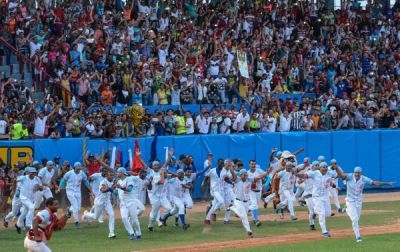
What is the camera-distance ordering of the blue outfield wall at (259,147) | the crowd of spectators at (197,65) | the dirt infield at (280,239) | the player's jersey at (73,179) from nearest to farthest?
the dirt infield at (280,239), the player's jersey at (73,179), the blue outfield wall at (259,147), the crowd of spectators at (197,65)

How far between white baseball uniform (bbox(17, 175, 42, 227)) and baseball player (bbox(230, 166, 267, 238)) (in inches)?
221

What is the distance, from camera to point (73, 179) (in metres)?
31.8

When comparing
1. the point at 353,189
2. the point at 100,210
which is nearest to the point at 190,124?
the point at 100,210

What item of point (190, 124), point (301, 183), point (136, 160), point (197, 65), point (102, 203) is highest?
point (197, 65)

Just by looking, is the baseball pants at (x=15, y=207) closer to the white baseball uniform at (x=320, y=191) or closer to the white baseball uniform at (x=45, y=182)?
the white baseball uniform at (x=45, y=182)

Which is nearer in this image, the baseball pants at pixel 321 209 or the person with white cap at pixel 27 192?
the baseball pants at pixel 321 209

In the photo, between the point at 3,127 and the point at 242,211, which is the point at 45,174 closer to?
the point at 3,127

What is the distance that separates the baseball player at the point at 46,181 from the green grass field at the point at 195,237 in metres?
1.15

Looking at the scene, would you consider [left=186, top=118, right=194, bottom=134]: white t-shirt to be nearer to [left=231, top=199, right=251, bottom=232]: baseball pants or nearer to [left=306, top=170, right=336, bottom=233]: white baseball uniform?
[left=231, top=199, right=251, bottom=232]: baseball pants

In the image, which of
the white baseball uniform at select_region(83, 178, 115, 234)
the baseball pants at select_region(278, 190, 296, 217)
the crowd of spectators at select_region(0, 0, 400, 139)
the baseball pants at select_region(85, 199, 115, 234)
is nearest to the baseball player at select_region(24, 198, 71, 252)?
the baseball pants at select_region(85, 199, 115, 234)

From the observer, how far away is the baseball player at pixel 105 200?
28.8 metres

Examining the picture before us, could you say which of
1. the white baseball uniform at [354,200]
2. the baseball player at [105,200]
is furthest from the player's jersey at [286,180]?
the baseball player at [105,200]

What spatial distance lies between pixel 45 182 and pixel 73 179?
2.86 feet

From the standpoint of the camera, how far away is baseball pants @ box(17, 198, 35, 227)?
29672mm
